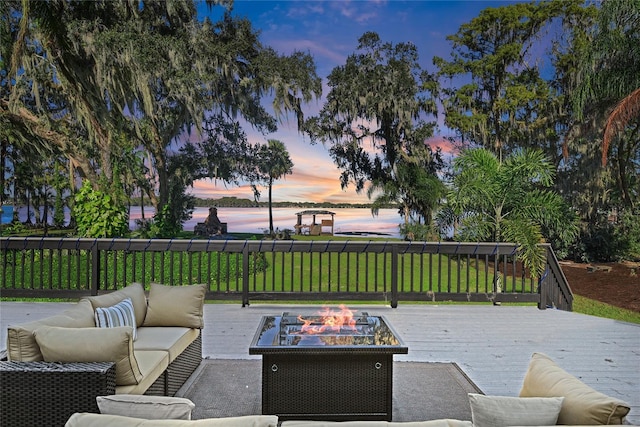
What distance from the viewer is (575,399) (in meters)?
1.46

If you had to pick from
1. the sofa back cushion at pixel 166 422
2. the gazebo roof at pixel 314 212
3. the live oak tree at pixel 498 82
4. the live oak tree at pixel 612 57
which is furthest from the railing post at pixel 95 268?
the live oak tree at pixel 498 82

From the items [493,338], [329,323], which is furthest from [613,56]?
[329,323]

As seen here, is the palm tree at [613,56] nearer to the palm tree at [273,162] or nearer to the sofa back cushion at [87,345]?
the palm tree at [273,162]

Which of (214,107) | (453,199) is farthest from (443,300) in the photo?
(214,107)

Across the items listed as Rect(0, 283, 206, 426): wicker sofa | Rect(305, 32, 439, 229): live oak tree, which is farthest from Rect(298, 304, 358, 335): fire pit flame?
Rect(305, 32, 439, 229): live oak tree

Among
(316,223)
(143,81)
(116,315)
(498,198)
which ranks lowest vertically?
(116,315)

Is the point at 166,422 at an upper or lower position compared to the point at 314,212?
lower

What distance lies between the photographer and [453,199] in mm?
6934

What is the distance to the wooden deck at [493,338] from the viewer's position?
353 cm

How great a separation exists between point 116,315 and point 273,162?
366 inches

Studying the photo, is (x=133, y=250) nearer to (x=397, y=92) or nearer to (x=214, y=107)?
(x=214, y=107)

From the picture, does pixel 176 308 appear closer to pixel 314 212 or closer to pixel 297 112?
pixel 314 212

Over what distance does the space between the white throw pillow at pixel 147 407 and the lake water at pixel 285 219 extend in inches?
379

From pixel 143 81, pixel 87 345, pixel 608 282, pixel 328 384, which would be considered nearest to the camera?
pixel 87 345
